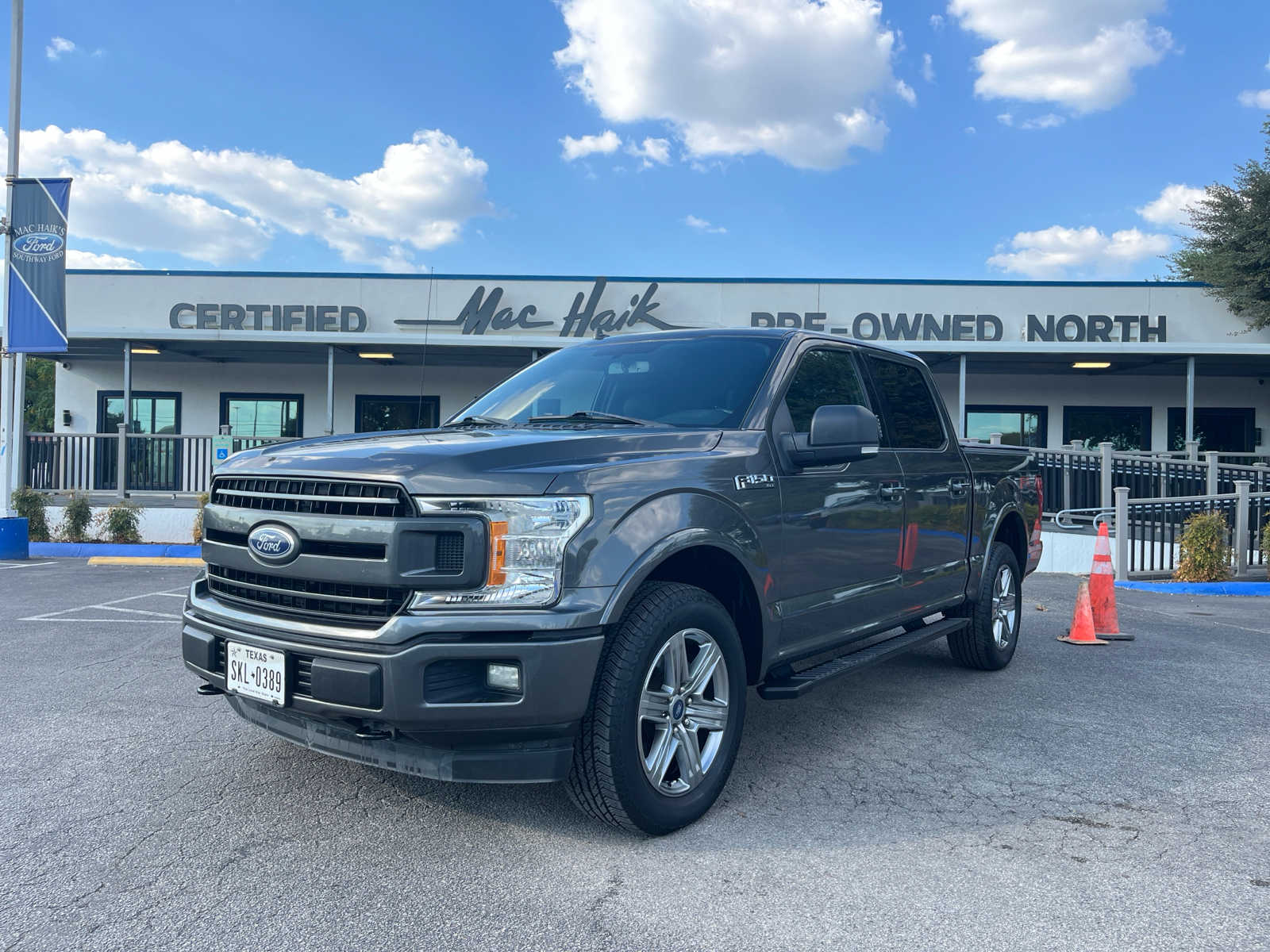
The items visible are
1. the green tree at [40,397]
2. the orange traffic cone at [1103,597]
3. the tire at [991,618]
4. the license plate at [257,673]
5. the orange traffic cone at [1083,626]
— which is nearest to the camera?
the license plate at [257,673]

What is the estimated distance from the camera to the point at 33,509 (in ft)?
45.2

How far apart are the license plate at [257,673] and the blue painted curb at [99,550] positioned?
10473mm

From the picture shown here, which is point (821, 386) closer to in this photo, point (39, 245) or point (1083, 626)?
point (1083, 626)

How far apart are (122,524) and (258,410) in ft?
25.5

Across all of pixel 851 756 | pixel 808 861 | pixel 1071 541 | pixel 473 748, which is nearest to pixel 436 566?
pixel 473 748

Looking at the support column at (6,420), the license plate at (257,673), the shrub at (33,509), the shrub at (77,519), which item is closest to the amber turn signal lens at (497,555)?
the license plate at (257,673)

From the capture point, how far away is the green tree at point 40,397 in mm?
44531

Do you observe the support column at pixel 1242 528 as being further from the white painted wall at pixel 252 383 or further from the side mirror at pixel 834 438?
the white painted wall at pixel 252 383

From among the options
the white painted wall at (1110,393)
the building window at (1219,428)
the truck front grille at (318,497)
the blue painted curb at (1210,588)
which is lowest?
the blue painted curb at (1210,588)

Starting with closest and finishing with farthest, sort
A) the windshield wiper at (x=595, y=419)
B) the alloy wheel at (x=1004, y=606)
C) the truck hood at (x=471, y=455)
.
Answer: the truck hood at (x=471, y=455), the windshield wiper at (x=595, y=419), the alloy wheel at (x=1004, y=606)

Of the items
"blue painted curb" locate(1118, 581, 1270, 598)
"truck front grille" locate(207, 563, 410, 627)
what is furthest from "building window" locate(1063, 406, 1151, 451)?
"truck front grille" locate(207, 563, 410, 627)

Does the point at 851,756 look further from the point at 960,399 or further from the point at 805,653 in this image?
the point at 960,399

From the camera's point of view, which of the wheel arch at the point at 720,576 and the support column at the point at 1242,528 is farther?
the support column at the point at 1242,528

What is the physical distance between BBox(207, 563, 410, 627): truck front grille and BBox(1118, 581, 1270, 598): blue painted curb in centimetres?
1012
